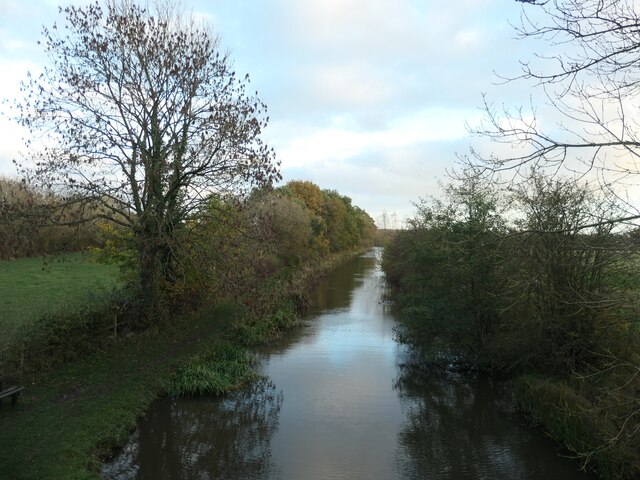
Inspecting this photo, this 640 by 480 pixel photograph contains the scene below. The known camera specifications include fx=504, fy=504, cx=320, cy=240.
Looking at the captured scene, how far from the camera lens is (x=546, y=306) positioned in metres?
12.1

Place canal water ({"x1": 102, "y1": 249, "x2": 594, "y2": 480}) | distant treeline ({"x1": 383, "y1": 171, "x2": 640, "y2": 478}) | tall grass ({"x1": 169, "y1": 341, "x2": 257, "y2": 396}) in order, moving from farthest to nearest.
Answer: tall grass ({"x1": 169, "y1": 341, "x2": 257, "y2": 396}) < canal water ({"x1": 102, "y1": 249, "x2": 594, "y2": 480}) < distant treeline ({"x1": 383, "y1": 171, "x2": 640, "y2": 478})

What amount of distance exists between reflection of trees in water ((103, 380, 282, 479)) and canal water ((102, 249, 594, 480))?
0.02 metres

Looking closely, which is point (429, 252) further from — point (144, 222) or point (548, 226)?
point (144, 222)

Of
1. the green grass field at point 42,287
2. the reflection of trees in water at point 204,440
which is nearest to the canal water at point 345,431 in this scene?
the reflection of trees in water at point 204,440

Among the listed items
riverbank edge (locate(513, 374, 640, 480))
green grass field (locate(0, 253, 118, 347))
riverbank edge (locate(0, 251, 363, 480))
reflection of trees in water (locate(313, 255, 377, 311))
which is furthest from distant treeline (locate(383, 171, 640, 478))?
reflection of trees in water (locate(313, 255, 377, 311))

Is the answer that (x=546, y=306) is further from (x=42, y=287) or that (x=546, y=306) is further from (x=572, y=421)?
(x=42, y=287)

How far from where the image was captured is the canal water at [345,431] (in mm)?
9133

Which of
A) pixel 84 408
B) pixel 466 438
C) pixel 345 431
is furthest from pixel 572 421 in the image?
pixel 84 408

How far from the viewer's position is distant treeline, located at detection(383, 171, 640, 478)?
7230 millimetres

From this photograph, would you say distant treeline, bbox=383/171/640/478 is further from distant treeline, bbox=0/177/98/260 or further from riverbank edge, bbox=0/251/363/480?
distant treeline, bbox=0/177/98/260

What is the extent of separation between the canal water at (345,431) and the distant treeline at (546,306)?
91 cm

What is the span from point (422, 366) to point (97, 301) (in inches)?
392

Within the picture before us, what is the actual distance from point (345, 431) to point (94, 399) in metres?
5.30

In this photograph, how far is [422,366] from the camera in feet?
53.1
